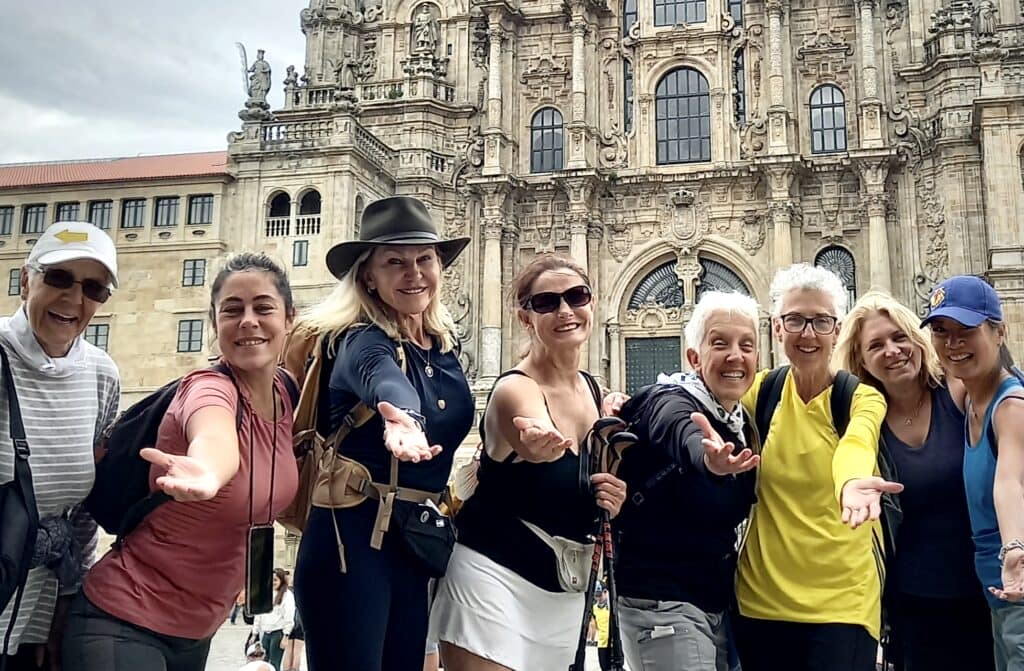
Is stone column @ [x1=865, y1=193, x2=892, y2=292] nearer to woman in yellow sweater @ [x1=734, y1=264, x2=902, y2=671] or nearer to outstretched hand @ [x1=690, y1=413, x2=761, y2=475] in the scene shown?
woman in yellow sweater @ [x1=734, y1=264, x2=902, y2=671]

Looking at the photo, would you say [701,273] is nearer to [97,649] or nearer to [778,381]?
[778,381]

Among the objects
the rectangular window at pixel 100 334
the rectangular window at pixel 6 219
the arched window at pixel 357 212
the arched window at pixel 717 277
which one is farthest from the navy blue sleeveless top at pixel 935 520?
the rectangular window at pixel 6 219

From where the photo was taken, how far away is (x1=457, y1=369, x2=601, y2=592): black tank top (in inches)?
153

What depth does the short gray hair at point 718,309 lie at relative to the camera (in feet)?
14.0

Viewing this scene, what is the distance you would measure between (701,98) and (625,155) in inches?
113

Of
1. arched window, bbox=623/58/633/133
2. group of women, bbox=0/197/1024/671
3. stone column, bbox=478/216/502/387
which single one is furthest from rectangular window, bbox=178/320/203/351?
group of women, bbox=0/197/1024/671

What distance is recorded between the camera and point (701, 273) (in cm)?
2806

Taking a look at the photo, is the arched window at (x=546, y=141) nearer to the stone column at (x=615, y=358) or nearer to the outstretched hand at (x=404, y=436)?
the stone column at (x=615, y=358)

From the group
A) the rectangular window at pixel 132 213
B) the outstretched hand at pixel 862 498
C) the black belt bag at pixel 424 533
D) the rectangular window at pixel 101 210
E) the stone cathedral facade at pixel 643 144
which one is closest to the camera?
the outstretched hand at pixel 862 498

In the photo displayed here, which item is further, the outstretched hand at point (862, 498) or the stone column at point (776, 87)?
the stone column at point (776, 87)

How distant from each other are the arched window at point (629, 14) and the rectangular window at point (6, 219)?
1878cm

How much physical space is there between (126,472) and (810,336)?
2.92 meters

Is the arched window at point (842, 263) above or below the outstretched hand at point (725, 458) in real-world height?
above

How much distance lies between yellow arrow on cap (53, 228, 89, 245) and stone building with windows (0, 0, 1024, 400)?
20.9 m
